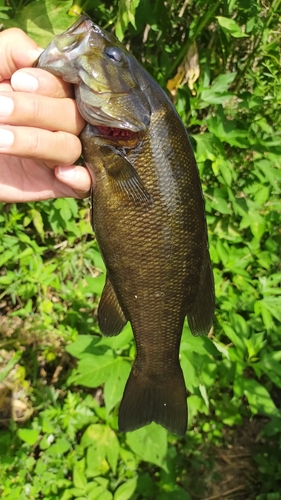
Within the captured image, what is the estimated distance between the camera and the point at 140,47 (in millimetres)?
2951

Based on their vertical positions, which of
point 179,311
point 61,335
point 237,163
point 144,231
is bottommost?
point 61,335

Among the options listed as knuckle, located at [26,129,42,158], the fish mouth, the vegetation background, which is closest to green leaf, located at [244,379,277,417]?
the vegetation background

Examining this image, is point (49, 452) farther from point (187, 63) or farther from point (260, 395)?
point (187, 63)

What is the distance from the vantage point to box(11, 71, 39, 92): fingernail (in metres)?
1.16

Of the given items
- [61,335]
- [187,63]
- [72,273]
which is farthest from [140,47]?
[61,335]

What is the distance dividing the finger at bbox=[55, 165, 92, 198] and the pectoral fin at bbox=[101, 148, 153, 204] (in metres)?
0.11

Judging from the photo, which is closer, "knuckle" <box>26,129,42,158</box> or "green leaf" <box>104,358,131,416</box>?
"knuckle" <box>26,129,42,158</box>

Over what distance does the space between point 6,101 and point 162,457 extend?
5.46ft

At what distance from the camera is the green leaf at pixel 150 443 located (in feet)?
6.52

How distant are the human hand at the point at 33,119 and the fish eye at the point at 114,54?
0.16 metres

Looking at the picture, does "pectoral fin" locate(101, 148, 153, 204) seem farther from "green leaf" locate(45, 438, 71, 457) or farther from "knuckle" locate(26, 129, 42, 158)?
"green leaf" locate(45, 438, 71, 457)

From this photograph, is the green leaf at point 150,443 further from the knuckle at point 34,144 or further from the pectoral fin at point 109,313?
the knuckle at point 34,144

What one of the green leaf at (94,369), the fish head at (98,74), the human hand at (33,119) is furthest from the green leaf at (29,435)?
the fish head at (98,74)

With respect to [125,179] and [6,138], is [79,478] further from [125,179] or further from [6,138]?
[6,138]
